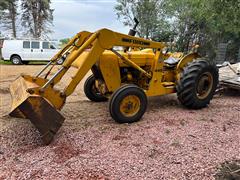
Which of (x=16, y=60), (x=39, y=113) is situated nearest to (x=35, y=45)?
(x=16, y=60)

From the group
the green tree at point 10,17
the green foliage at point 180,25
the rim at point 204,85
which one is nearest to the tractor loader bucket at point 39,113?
the rim at point 204,85

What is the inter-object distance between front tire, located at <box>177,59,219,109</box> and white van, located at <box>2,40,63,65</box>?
12847 mm

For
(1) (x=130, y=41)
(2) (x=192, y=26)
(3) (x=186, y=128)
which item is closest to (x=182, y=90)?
(3) (x=186, y=128)

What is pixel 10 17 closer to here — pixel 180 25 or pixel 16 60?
pixel 16 60

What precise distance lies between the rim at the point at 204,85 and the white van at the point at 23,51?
42.1 feet

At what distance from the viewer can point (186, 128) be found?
4047 millimetres

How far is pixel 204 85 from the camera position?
5.29 m

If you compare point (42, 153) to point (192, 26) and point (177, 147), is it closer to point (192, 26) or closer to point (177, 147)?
point (177, 147)

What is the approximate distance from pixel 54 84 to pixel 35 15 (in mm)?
22332

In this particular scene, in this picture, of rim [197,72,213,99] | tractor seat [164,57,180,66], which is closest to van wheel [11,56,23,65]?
tractor seat [164,57,180,66]

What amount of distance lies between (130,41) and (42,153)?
2364 mm

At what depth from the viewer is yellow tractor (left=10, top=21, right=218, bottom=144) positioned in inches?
128

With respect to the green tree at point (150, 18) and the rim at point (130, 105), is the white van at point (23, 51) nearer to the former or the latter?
the green tree at point (150, 18)

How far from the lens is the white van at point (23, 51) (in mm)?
15516
